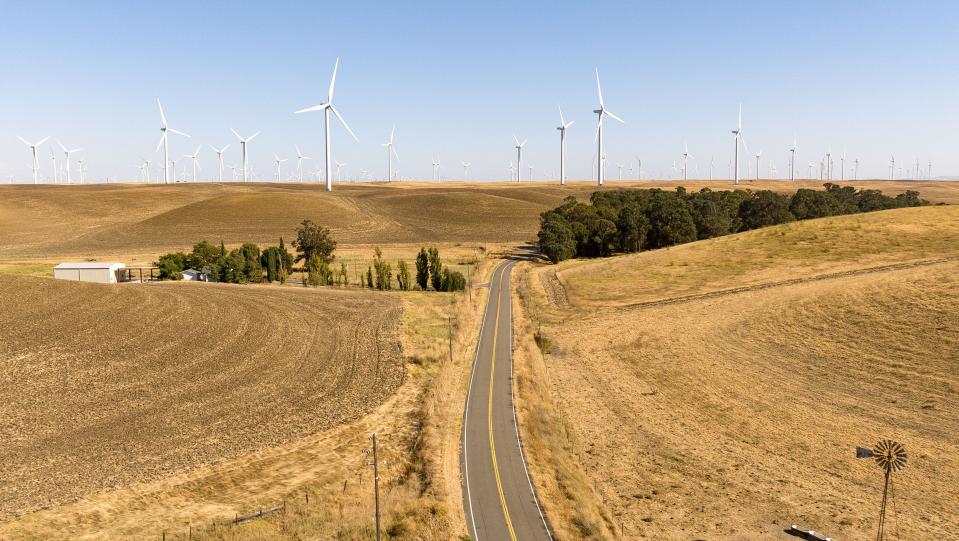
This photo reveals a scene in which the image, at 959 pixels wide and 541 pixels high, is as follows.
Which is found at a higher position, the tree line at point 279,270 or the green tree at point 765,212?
the green tree at point 765,212

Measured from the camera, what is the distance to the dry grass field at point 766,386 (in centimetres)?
3672

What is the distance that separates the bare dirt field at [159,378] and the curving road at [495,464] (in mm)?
8680

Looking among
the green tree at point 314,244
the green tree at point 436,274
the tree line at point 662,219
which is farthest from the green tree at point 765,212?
the green tree at point 314,244

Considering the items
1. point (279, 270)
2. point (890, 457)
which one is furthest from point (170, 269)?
point (890, 457)

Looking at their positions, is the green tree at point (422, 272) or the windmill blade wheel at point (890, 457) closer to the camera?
the windmill blade wheel at point (890, 457)

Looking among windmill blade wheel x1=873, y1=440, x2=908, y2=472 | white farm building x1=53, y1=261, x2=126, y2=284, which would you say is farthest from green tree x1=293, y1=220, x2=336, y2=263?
windmill blade wheel x1=873, y1=440, x2=908, y2=472

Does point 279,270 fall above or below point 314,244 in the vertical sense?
below

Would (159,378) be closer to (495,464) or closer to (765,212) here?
(495,464)

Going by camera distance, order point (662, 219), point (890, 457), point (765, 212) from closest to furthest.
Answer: point (890, 457) → point (662, 219) → point (765, 212)

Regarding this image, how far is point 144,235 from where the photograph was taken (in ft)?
588

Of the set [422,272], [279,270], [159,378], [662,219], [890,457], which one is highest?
[662,219]

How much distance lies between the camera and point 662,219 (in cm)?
14212

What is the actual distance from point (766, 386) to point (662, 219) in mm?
90825

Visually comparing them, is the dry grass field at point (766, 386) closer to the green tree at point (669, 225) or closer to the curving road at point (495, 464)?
the curving road at point (495, 464)
